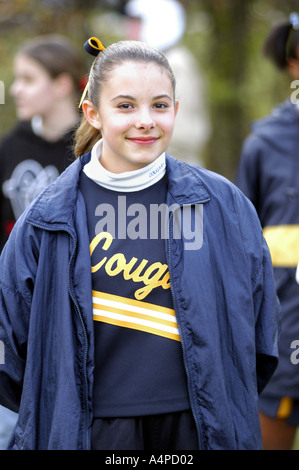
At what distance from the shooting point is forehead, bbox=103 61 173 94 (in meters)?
2.56

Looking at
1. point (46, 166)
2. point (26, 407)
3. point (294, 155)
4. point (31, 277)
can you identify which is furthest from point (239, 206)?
point (46, 166)

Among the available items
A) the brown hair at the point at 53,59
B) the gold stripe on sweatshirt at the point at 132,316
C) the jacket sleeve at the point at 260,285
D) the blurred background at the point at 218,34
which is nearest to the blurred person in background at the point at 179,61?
the blurred background at the point at 218,34

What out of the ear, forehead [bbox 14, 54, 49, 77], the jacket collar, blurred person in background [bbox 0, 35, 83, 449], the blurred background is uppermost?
the blurred background

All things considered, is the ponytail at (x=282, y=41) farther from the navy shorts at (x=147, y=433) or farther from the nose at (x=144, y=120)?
the navy shorts at (x=147, y=433)

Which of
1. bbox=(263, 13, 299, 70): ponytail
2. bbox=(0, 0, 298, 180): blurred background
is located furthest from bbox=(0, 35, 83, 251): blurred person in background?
bbox=(0, 0, 298, 180): blurred background

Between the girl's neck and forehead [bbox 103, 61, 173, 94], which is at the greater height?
the girl's neck

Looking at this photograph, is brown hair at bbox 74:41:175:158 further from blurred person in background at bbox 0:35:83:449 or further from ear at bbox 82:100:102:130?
blurred person in background at bbox 0:35:83:449

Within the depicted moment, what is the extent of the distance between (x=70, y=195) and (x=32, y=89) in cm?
221

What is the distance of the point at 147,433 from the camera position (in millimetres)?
2559

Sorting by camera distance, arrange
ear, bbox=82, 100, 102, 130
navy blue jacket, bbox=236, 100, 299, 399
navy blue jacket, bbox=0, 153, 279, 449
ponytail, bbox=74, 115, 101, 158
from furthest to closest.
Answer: navy blue jacket, bbox=236, 100, 299, 399 < ponytail, bbox=74, 115, 101, 158 < ear, bbox=82, 100, 102, 130 < navy blue jacket, bbox=0, 153, 279, 449

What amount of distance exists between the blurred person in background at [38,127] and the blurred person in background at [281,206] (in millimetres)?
1113

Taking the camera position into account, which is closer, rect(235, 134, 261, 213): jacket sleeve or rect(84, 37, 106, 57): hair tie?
A: rect(84, 37, 106, 57): hair tie

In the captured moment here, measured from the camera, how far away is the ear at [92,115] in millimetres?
2727

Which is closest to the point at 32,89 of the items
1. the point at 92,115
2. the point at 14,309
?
the point at 92,115
